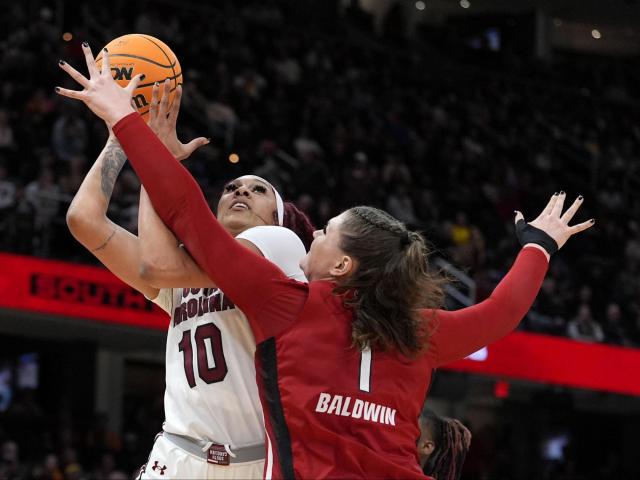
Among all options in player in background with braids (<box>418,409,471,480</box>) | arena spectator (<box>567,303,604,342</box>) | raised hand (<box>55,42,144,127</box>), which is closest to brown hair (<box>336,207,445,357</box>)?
raised hand (<box>55,42,144,127</box>)

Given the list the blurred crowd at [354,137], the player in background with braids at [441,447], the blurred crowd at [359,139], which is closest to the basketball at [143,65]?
the player in background with braids at [441,447]

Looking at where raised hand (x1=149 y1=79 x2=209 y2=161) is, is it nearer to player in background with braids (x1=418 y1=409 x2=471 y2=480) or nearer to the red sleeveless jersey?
the red sleeveless jersey

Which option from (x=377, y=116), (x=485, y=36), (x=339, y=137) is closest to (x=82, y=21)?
(x=339, y=137)

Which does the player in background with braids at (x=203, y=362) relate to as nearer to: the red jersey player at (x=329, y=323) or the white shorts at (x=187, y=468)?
the white shorts at (x=187, y=468)

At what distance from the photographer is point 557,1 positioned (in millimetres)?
25172

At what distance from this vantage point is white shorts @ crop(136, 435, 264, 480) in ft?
12.4

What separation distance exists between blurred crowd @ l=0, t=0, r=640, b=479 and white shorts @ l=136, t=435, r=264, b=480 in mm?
7951

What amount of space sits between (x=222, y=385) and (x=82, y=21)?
12.9m

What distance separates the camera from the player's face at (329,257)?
326 cm

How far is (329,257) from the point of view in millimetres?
3291

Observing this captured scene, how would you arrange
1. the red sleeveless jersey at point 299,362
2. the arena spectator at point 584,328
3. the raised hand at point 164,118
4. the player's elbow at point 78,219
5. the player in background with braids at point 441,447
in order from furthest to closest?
the arena spectator at point 584,328
the player in background with braids at point 441,447
the player's elbow at point 78,219
the raised hand at point 164,118
the red sleeveless jersey at point 299,362

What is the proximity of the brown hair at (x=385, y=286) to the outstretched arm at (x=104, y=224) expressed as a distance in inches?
34.8

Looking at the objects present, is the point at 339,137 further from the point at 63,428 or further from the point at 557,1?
the point at 557,1

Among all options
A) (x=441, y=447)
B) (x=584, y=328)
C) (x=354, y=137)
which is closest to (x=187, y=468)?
(x=441, y=447)
